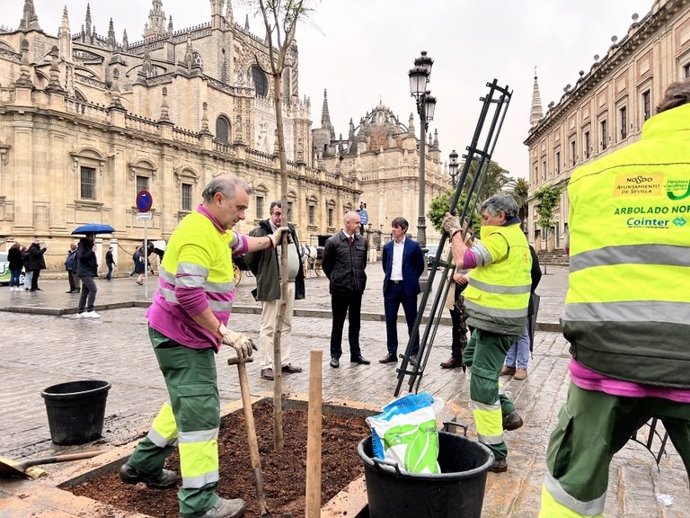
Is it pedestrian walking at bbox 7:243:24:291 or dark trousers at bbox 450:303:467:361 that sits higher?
pedestrian walking at bbox 7:243:24:291

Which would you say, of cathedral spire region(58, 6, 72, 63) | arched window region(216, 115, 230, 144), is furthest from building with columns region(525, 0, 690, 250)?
cathedral spire region(58, 6, 72, 63)

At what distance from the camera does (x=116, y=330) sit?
10359 mm

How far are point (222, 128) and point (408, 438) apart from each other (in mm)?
52477

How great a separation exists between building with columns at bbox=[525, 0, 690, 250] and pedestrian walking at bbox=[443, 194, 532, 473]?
28.5m

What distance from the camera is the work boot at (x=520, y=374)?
624 cm

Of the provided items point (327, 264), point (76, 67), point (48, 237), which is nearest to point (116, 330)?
point (327, 264)

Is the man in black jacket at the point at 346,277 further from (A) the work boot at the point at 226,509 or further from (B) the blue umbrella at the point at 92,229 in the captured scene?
(B) the blue umbrella at the point at 92,229

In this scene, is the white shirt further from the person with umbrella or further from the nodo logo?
the person with umbrella

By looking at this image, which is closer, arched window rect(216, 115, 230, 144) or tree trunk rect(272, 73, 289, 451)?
tree trunk rect(272, 73, 289, 451)

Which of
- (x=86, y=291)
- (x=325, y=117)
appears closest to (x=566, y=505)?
(x=86, y=291)

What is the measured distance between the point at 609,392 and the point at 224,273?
2.14 metres

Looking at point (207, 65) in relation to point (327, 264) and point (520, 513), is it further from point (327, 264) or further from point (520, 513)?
point (520, 513)

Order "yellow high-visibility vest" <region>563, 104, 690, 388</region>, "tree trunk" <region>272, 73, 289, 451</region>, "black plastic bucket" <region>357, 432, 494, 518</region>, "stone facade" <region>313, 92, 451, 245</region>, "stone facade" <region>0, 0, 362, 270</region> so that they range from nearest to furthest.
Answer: "yellow high-visibility vest" <region>563, 104, 690, 388</region> < "black plastic bucket" <region>357, 432, 494, 518</region> < "tree trunk" <region>272, 73, 289, 451</region> < "stone facade" <region>0, 0, 362, 270</region> < "stone facade" <region>313, 92, 451, 245</region>

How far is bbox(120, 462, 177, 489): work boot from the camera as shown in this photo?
3.16 meters
